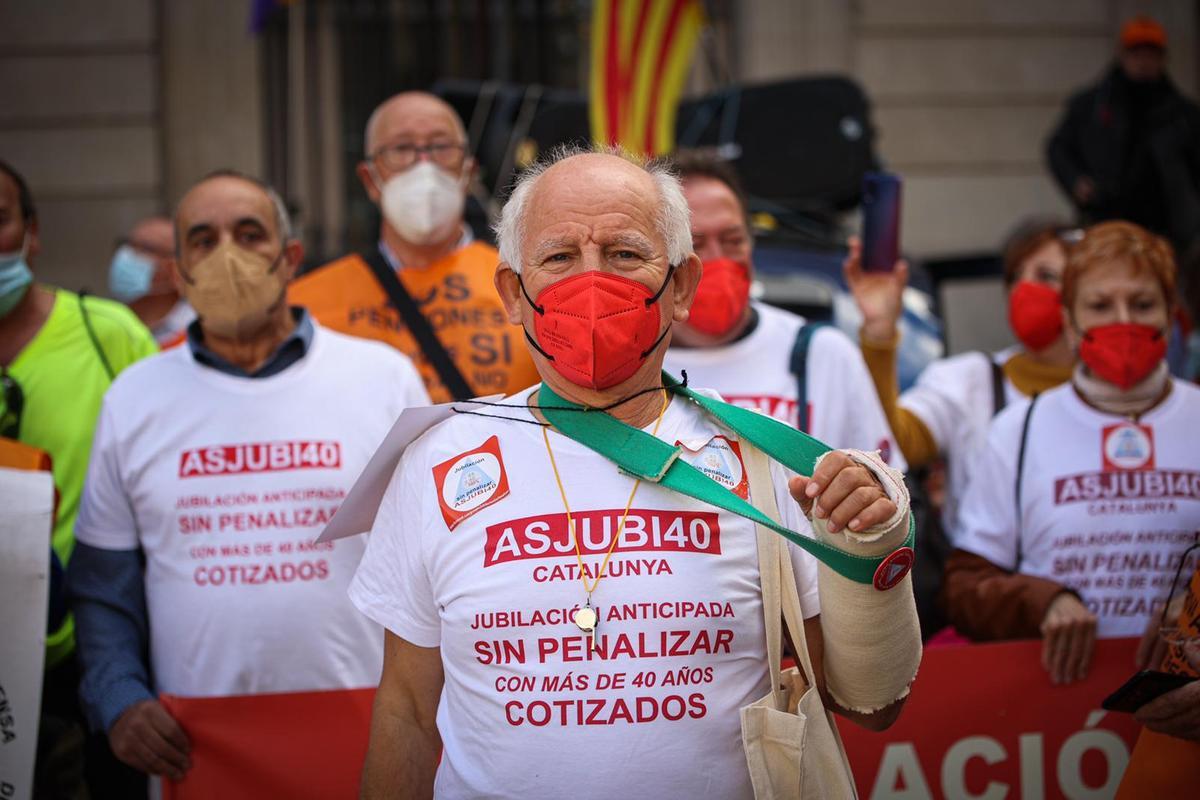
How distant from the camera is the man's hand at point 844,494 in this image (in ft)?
6.64

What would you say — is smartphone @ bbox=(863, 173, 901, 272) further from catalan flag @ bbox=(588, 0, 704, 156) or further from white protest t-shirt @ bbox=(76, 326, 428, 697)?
catalan flag @ bbox=(588, 0, 704, 156)

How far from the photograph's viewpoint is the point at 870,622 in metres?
2.17

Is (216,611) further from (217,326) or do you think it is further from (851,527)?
(851,527)

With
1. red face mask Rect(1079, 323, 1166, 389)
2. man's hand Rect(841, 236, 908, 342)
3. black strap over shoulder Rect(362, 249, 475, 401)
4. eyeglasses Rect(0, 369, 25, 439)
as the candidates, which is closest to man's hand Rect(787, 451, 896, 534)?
red face mask Rect(1079, 323, 1166, 389)

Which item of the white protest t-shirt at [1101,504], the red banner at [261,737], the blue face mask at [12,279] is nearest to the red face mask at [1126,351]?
the white protest t-shirt at [1101,504]

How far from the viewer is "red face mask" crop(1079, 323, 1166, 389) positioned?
3393 mm

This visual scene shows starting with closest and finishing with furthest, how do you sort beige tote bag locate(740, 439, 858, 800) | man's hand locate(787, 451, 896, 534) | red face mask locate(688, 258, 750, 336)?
man's hand locate(787, 451, 896, 534) < beige tote bag locate(740, 439, 858, 800) < red face mask locate(688, 258, 750, 336)

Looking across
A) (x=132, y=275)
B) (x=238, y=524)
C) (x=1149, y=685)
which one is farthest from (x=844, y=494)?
(x=132, y=275)

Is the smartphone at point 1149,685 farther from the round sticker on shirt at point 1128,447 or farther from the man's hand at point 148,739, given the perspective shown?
the man's hand at point 148,739

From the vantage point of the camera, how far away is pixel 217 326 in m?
3.34

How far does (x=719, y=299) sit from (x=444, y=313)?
1.01 m

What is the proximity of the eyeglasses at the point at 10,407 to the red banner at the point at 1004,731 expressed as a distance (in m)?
2.49

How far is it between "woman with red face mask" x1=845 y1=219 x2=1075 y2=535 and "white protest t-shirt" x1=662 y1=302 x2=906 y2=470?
Answer: 0.27 meters

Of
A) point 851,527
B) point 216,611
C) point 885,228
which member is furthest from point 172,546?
point 885,228
